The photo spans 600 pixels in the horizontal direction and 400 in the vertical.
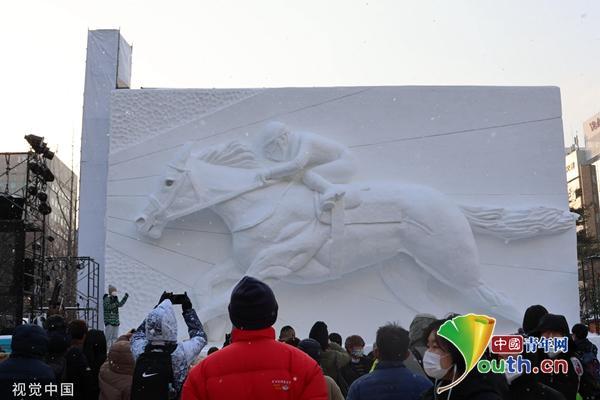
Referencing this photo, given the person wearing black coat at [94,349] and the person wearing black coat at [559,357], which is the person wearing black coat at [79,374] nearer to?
the person wearing black coat at [94,349]

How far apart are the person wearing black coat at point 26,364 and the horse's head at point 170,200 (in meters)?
8.47

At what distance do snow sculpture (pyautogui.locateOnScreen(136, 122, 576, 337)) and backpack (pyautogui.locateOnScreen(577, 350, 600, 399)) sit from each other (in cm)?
717

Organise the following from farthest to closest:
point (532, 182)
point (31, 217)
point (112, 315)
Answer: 1. point (31, 217)
2. point (532, 182)
3. point (112, 315)

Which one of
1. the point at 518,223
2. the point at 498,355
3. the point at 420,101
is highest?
the point at 420,101

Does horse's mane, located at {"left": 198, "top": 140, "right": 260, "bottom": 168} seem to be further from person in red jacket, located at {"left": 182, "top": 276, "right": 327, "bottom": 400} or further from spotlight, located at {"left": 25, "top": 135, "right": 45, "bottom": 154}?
person in red jacket, located at {"left": 182, "top": 276, "right": 327, "bottom": 400}

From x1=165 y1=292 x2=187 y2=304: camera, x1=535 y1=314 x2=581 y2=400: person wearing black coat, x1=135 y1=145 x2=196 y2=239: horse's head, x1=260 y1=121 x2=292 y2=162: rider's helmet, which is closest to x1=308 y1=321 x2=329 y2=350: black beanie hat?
x1=535 y1=314 x2=581 y2=400: person wearing black coat

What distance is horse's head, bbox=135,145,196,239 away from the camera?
12.0 meters

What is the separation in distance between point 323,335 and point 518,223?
8.10m

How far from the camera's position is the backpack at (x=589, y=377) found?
4.43 metres

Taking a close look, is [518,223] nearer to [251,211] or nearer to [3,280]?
[251,211]

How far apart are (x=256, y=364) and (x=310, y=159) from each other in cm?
987

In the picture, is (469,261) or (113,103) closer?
(469,261)

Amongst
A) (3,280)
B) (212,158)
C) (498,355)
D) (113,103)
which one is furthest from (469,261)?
(498,355)

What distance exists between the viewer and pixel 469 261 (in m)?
11.9
